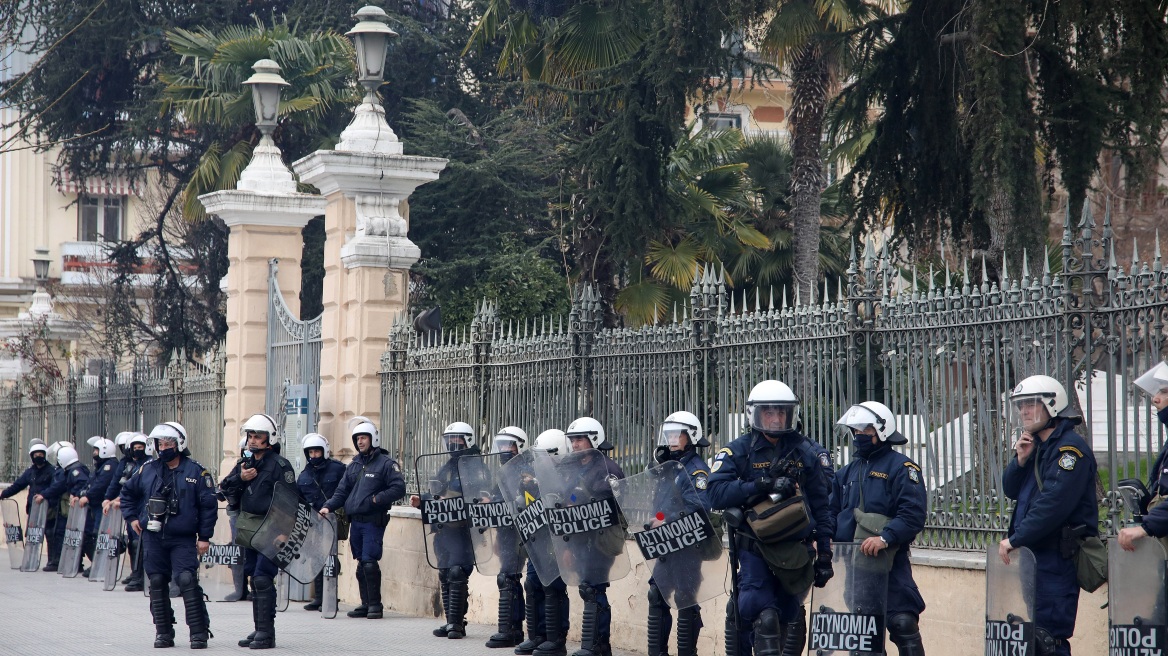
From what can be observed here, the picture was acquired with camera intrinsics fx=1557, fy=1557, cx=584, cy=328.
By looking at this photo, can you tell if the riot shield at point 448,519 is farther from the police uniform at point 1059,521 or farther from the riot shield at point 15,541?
the riot shield at point 15,541

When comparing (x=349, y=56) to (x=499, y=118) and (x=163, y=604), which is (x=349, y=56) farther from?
(x=163, y=604)

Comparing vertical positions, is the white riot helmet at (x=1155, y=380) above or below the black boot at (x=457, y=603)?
above

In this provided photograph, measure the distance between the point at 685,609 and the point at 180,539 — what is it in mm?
4021

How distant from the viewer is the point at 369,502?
13312mm

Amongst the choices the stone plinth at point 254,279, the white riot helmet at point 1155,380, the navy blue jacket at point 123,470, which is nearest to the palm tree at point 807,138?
the stone plinth at point 254,279

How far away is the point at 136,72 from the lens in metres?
27.3

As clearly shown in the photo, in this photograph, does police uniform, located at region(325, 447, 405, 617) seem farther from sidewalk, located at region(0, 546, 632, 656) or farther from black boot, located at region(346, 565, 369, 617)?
sidewalk, located at region(0, 546, 632, 656)

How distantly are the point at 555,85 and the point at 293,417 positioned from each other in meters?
5.71

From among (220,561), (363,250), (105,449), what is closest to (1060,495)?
(220,561)

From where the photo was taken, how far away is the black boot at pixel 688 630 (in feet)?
32.3

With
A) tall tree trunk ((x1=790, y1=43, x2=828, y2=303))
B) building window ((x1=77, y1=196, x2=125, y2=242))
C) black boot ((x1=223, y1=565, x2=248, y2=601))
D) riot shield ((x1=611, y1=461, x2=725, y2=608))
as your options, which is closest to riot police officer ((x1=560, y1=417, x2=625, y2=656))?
riot shield ((x1=611, y1=461, x2=725, y2=608))

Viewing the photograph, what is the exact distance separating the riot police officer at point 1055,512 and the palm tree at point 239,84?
1672 centimetres

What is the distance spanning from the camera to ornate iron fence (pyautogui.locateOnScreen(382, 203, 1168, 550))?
8094 millimetres

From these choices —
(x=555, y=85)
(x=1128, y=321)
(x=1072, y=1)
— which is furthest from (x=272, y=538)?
(x=555, y=85)
